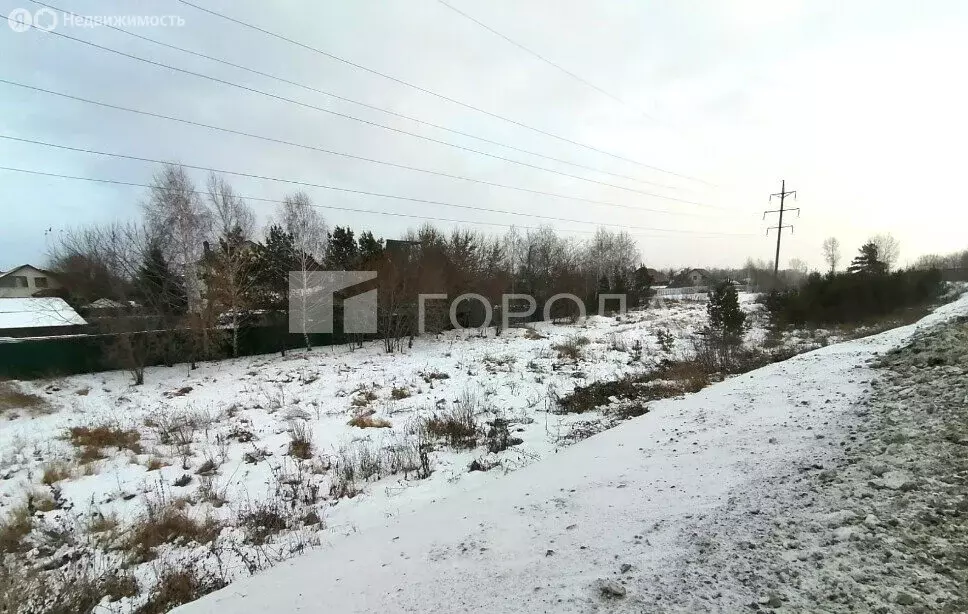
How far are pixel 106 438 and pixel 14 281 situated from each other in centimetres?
5162

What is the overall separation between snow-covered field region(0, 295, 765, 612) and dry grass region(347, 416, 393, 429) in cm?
14

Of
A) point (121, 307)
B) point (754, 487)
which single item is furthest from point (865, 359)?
point (121, 307)

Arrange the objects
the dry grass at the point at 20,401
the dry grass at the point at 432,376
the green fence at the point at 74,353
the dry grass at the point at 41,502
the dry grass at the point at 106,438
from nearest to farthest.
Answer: the dry grass at the point at 41,502, the dry grass at the point at 106,438, the dry grass at the point at 20,401, the dry grass at the point at 432,376, the green fence at the point at 74,353

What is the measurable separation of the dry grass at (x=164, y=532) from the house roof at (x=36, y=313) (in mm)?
20647

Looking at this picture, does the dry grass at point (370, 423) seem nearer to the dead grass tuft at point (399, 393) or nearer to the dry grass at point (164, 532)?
the dead grass tuft at point (399, 393)

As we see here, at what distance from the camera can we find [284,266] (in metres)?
21.6

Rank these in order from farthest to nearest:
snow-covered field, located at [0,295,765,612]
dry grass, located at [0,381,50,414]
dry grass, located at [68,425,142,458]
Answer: dry grass, located at [0,381,50,414]
dry grass, located at [68,425,142,458]
snow-covered field, located at [0,295,765,612]

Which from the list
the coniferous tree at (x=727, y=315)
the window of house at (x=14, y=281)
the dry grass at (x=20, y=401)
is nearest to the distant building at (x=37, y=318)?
the dry grass at (x=20, y=401)

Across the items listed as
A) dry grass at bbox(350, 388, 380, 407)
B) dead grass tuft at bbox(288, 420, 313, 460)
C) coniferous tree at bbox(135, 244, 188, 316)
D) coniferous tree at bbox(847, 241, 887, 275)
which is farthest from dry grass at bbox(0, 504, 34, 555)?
coniferous tree at bbox(847, 241, 887, 275)

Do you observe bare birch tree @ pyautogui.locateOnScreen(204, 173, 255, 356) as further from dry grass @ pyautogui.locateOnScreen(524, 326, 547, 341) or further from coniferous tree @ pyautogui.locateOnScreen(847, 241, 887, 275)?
coniferous tree @ pyautogui.locateOnScreen(847, 241, 887, 275)

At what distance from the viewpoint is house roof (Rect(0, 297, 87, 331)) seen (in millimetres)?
19047

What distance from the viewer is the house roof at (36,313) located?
19.0 meters

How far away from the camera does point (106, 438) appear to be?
891cm

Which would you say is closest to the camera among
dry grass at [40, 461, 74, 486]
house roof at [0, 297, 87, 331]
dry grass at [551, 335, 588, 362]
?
dry grass at [40, 461, 74, 486]
